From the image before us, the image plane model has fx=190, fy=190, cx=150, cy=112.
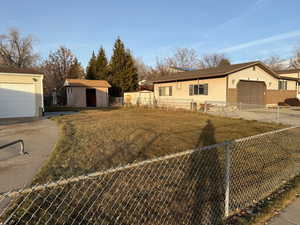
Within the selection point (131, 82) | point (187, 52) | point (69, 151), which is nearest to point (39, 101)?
point (69, 151)

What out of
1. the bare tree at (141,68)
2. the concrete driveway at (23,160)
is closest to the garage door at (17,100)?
the concrete driveway at (23,160)

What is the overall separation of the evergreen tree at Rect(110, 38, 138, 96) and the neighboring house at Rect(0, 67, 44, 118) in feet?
61.2

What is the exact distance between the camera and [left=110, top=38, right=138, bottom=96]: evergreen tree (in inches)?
1278

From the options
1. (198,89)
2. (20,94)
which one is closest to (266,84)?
(198,89)

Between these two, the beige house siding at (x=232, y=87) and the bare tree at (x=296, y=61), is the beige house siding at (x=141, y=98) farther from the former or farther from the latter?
the bare tree at (x=296, y=61)

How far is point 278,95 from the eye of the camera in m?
22.3

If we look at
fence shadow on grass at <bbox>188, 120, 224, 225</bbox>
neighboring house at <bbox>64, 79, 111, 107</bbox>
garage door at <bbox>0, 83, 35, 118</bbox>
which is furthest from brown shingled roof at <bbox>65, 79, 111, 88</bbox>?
fence shadow on grass at <bbox>188, 120, 224, 225</bbox>

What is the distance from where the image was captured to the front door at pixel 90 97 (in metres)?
28.1

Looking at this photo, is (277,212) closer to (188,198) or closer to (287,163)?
(188,198)

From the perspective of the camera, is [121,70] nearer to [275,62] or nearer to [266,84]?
[266,84]

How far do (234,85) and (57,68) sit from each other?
29.4 m

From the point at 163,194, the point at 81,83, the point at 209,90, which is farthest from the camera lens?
the point at 81,83

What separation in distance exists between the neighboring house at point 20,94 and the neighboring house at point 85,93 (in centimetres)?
1218

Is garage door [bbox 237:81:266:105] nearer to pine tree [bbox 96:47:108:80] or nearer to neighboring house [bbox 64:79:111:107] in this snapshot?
neighboring house [bbox 64:79:111:107]
